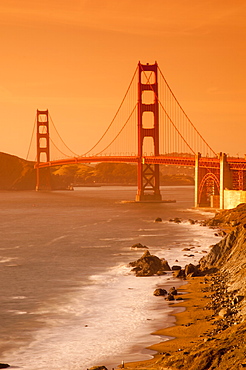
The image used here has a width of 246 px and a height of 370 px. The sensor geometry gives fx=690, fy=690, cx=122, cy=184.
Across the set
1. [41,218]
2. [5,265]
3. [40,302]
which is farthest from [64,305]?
[41,218]

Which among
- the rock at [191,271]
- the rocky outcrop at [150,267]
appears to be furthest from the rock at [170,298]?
the rocky outcrop at [150,267]

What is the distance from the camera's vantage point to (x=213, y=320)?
2570 cm

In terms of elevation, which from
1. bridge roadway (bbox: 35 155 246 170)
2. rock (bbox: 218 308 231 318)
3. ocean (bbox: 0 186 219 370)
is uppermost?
bridge roadway (bbox: 35 155 246 170)

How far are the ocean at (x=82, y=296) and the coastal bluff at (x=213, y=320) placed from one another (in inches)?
39.0

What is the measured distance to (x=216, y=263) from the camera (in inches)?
1508

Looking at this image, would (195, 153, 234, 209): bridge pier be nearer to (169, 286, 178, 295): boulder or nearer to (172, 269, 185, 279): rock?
(172, 269, 185, 279): rock

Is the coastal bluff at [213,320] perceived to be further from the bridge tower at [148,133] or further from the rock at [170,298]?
the bridge tower at [148,133]

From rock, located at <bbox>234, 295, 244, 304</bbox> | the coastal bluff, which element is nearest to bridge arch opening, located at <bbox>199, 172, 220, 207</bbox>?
the coastal bluff

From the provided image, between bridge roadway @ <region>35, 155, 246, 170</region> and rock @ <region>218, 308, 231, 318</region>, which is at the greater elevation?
bridge roadway @ <region>35, 155, 246, 170</region>

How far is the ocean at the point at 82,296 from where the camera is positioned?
928 inches

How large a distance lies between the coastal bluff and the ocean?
0.99 m

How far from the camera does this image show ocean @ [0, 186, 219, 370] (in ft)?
77.3

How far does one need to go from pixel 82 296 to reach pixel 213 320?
10.1m

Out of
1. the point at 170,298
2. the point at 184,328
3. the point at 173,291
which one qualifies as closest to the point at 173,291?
the point at 173,291
